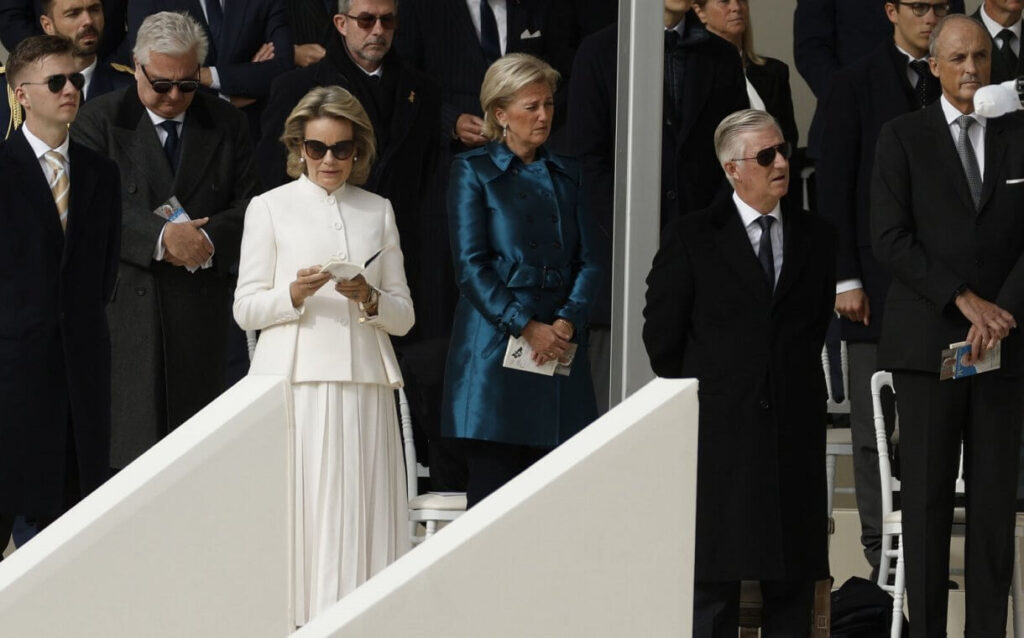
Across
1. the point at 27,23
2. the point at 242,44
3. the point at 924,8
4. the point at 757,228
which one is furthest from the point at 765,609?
the point at 27,23

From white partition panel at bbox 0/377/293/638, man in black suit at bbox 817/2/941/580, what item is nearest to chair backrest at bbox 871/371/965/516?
man in black suit at bbox 817/2/941/580

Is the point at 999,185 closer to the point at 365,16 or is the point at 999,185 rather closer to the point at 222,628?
the point at 365,16

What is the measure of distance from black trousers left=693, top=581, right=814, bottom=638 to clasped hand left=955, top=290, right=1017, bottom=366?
2.33 feet

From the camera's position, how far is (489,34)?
5496 mm

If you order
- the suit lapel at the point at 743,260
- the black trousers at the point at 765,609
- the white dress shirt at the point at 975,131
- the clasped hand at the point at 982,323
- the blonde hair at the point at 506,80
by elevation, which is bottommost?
the black trousers at the point at 765,609

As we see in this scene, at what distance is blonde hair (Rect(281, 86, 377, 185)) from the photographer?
4660 millimetres

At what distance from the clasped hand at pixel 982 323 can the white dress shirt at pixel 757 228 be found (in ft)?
1.53

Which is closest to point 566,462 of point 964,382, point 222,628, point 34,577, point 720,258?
point 222,628

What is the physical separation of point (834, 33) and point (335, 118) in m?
1.99

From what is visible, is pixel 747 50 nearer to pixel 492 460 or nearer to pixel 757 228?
pixel 757 228

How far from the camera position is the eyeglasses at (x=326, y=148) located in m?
4.69

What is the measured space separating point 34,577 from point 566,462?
0.76 metres

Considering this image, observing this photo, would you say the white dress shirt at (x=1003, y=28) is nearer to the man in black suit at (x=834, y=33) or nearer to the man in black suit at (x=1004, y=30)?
the man in black suit at (x=1004, y=30)

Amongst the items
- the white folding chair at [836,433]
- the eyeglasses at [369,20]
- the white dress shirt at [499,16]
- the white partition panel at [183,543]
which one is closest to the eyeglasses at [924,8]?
the white folding chair at [836,433]
